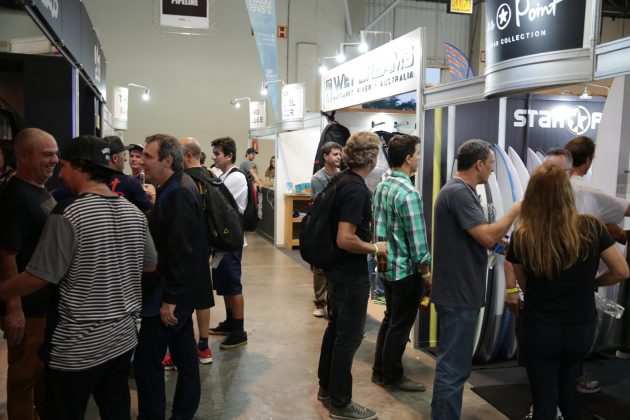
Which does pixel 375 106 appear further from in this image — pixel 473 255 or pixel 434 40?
pixel 434 40

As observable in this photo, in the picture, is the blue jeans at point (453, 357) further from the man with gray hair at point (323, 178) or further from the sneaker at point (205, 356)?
the man with gray hair at point (323, 178)

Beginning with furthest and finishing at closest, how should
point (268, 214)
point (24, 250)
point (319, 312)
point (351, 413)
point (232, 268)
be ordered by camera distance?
1. point (268, 214)
2. point (319, 312)
3. point (232, 268)
4. point (351, 413)
5. point (24, 250)

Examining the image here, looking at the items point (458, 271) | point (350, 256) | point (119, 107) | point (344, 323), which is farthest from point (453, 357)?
point (119, 107)

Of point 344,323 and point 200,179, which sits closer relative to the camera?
point 344,323

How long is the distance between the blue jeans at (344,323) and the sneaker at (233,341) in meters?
1.31

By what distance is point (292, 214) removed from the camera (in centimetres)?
870

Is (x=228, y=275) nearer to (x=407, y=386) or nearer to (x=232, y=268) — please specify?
(x=232, y=268)

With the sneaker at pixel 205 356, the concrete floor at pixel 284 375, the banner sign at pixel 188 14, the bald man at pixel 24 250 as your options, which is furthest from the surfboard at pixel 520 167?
the banner sign at pixel 188 14

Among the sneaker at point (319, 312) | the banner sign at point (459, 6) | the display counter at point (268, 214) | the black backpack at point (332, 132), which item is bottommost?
the sneaker at point (319, 312)

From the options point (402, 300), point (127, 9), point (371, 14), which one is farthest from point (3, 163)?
point (371, 14)

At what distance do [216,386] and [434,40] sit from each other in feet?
43.4

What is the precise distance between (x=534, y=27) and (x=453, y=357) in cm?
160

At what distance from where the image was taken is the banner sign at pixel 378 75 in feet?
12.9

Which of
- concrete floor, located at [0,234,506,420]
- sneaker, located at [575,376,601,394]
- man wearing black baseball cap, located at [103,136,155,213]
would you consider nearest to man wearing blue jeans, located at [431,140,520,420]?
concrete floor, located at [0,234,506,420]
